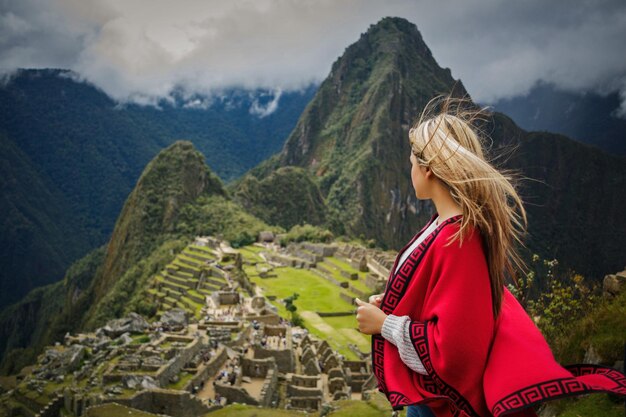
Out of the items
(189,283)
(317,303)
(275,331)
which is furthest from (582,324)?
(189,283)

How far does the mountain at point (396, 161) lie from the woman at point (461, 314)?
92.6m

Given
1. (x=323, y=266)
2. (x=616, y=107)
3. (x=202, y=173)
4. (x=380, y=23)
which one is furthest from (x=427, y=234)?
(x=380, y=23)

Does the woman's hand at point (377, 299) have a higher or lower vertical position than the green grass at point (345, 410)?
higher

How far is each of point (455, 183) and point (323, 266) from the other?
49.8 m

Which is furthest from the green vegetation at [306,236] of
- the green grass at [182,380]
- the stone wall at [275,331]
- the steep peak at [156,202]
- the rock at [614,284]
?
the rock at [614,284]

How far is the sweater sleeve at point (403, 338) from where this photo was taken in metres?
2.56

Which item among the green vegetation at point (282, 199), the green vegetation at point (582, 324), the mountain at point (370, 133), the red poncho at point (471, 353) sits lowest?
the green vegetation at point (582, 324)

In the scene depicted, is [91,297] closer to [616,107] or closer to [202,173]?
[202,173]

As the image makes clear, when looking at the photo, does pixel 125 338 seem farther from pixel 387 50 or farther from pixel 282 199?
pixel 387 50

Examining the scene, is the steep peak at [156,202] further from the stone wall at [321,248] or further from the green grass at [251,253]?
the stone wall at [321,248]

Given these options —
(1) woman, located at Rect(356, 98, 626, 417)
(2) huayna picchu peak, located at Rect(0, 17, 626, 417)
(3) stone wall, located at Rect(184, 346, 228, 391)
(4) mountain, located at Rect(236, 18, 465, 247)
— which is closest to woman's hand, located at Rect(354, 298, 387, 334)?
(1) woman, located at Rect(356, 98, 626, 417)

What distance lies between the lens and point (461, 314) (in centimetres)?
245

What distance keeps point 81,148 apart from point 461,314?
149989mm

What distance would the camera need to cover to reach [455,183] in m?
2.63
